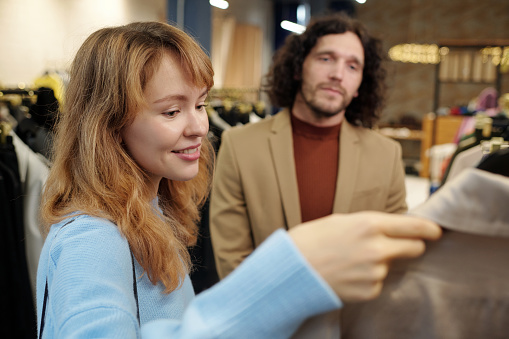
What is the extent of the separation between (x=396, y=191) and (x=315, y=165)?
1.43ft

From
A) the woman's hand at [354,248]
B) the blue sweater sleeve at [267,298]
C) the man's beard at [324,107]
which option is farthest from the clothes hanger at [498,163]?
the man's beard at [324,107]

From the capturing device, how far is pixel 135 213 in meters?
0.98

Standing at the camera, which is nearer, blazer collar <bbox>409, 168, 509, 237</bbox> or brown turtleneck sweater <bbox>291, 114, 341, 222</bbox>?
blazer collar <bbox>409, 168, 509, 237</bbox>

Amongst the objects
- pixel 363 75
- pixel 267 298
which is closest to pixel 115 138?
pixel 267 298

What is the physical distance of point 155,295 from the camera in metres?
0.98

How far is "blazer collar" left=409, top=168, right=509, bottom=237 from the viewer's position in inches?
21.1

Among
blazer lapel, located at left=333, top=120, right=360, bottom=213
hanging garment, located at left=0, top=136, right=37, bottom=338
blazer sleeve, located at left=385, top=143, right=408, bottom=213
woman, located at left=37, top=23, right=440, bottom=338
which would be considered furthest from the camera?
blazer sleeve, located at left=385, top=143, right=408, bottom=213

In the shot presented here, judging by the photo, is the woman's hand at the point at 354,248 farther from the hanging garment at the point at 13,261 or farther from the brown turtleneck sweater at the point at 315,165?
the hanging garment at the point at 13,261

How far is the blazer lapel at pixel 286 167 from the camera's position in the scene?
6.93ft

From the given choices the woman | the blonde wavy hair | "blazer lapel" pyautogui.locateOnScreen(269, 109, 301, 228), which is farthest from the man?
the blonde wavy hair

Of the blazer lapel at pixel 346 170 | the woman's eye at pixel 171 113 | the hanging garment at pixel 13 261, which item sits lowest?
the hanging garment at pixel 13 261

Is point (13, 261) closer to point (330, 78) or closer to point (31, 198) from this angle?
point (31, 198)

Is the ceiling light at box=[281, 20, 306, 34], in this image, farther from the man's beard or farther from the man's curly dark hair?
the man's beard

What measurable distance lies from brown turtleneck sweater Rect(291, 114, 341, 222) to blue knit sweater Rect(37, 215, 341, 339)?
3.51 ft
